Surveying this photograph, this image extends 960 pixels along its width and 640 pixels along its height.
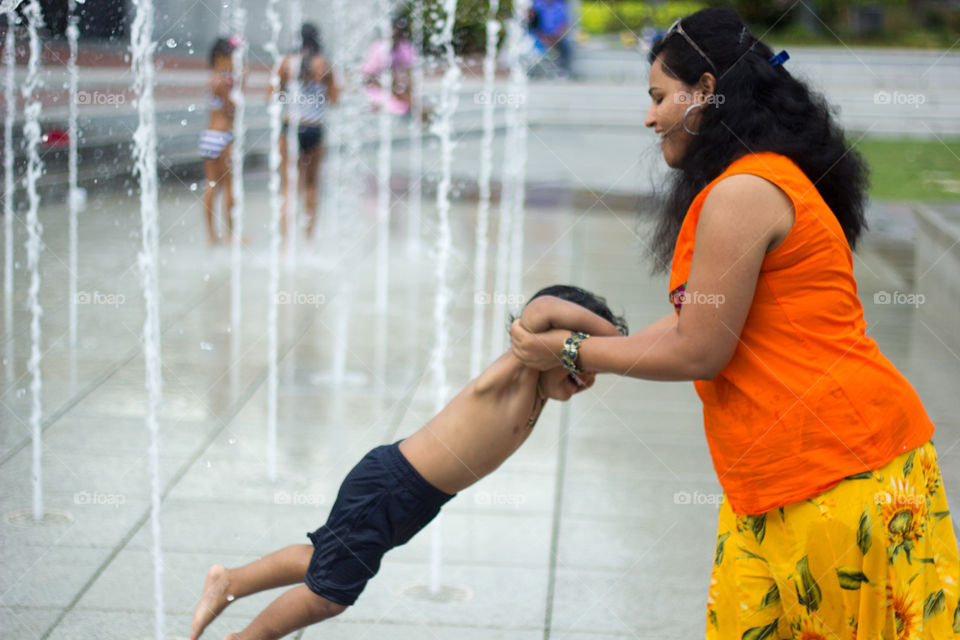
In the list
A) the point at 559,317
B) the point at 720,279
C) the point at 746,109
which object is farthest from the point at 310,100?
the point at 720,279

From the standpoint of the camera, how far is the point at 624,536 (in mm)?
3793

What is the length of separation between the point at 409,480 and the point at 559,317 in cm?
61

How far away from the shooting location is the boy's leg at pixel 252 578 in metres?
2.56

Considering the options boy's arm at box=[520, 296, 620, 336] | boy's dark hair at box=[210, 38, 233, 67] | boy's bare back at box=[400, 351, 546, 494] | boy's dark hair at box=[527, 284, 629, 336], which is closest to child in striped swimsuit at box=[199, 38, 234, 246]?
boy's dark hair at box=[210, 38, 233, 67]

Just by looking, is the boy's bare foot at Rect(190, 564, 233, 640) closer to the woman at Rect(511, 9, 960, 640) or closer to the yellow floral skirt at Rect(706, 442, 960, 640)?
the woman at Rect(511, 9, 960, 640)

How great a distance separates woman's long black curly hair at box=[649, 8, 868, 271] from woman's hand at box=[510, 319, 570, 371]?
0.40 metres

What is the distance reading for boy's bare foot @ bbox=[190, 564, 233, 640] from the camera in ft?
8.74

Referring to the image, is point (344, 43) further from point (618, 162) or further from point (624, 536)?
point (624, 536)

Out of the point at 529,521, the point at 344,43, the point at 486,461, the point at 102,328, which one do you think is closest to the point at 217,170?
the point at 102,328

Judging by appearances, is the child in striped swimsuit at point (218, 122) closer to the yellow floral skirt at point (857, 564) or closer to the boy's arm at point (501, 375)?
the boy's arm at point (501, 375)

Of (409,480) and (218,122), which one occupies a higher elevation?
(218,122)

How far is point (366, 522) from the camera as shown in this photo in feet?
7.95

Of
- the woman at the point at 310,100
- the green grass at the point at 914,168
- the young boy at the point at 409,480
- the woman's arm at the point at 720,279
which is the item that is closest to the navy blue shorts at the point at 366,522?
the young boy at the point at 409,480

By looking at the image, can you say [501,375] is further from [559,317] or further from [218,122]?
[218,122]
